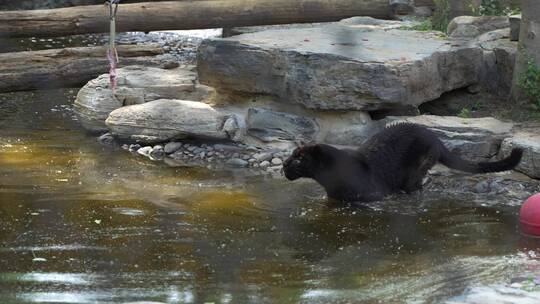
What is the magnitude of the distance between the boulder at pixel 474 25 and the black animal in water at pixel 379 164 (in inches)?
112

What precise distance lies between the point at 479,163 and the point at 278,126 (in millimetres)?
2229

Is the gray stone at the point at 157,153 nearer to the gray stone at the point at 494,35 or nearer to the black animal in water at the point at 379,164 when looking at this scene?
the black animal in water at the point at 379,164

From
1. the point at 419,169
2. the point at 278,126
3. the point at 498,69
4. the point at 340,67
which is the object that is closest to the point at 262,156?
the point at 278,126

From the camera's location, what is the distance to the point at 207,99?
9.90 metres

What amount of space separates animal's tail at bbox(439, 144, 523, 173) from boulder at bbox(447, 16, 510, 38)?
285 cm

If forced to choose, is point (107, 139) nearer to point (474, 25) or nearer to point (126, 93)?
point (126, 93)

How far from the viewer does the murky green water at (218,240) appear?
5238 mm

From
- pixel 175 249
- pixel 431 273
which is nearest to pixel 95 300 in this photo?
pixel 175 249

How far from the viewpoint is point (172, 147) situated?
9.09m

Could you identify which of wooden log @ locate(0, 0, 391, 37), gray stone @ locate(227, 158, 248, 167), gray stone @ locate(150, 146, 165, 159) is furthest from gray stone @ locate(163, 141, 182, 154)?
wooden log @ locate(0, 0, 391, 37)

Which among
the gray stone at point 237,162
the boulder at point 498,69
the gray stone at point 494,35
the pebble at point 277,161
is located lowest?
the gray stone at point 237,162

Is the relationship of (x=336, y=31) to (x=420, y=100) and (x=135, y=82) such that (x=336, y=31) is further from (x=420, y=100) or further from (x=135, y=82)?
(x=135, y=82)

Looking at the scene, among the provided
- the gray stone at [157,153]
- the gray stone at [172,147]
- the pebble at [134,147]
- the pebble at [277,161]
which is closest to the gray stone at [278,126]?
the pebble at [277,161]

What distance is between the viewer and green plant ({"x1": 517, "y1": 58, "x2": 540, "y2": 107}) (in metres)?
8.75
